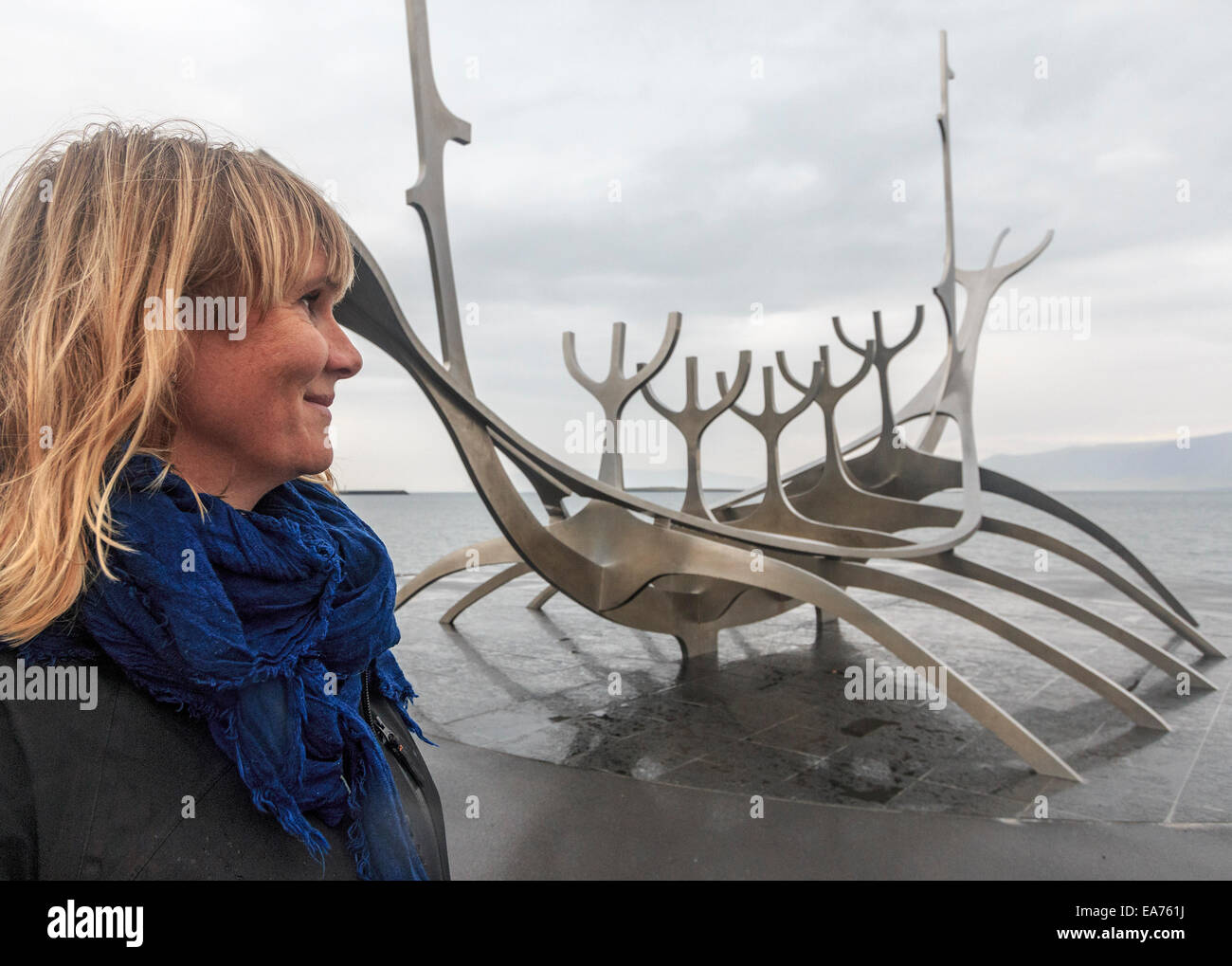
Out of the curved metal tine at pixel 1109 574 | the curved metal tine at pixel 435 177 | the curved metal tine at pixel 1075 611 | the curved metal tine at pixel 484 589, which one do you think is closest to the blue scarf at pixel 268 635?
the curved metal tine at pixel 435 177

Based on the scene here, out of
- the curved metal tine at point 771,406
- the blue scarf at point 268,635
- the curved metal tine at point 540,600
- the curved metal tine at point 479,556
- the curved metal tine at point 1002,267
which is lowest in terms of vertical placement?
the curved metal tine at point 540,600

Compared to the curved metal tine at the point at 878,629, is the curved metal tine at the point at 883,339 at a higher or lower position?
higher

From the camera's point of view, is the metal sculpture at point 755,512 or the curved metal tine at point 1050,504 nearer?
the metal sculpture at point 755,512

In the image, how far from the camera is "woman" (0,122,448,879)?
0.84 m

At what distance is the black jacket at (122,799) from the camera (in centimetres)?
83

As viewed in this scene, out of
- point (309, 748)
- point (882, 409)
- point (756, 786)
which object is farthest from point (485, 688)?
point (309, 748)

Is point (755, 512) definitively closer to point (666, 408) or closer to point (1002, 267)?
point (666, 408)

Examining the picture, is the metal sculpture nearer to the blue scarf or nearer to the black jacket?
the blue scarf

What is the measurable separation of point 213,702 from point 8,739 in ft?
0.62

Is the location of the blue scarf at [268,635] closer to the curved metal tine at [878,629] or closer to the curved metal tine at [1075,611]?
the curved metal tine at [878,629]

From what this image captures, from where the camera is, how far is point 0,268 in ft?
3.04

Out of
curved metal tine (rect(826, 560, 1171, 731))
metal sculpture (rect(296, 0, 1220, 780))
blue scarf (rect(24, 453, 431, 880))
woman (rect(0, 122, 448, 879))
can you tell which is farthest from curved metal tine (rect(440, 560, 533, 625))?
woman (rect(0, 122, 448, 879))

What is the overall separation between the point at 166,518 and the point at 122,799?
0.98 ft

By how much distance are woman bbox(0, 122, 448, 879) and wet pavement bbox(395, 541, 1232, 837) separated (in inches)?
145
